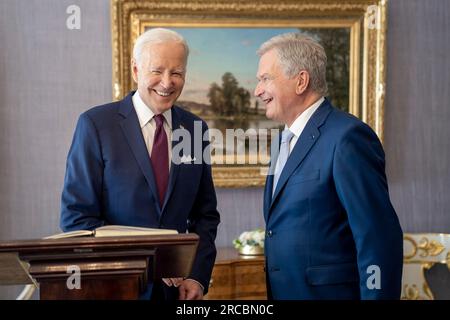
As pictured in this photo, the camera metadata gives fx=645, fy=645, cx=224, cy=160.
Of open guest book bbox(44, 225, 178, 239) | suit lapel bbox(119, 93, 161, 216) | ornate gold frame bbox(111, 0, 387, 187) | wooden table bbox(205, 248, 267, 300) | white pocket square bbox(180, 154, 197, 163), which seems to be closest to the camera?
open guest book bbox(44, 225, 178, 239)

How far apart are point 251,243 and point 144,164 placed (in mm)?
2008

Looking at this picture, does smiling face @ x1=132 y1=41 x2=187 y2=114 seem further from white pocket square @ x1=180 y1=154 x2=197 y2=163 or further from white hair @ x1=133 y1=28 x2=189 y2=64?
white pocket square @ x1=180 y1=154 x2=197 y2=163

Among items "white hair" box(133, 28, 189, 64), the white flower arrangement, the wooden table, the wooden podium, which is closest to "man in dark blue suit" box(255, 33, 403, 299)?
"white hair" box(133, 28, 189, 64)

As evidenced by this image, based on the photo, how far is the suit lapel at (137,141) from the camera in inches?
98.7

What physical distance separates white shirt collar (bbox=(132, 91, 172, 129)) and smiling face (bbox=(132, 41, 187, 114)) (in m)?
0.02

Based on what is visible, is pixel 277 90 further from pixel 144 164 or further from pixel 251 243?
pixel 251 243

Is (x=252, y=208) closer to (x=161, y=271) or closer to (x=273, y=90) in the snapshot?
(x=273, y=90)

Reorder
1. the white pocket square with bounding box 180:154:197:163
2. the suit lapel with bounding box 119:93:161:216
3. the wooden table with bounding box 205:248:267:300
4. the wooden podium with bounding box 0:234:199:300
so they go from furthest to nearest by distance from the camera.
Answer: the wooden table with bounding box 205:248:267:300 < the white pocket square with bounding box 180:154:197:163 < the suit lapel with bounding box 119:93:161:216 < the wooden podium with bounding box 0:234:199:300

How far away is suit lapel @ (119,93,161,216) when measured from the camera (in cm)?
251

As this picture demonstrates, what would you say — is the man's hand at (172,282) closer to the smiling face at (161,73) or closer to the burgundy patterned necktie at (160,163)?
the burgundy patterned necktie at (160,163)

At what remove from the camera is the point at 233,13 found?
4.74m

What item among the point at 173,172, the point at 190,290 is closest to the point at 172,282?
the point at 190,290

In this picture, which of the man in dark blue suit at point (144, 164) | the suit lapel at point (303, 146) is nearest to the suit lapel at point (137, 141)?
the man in dark blue suit at point (144, 164)

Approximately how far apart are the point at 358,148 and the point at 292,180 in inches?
11.8
